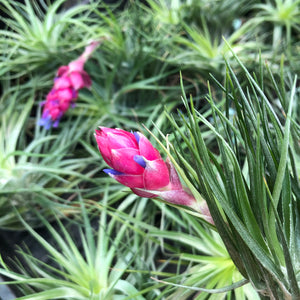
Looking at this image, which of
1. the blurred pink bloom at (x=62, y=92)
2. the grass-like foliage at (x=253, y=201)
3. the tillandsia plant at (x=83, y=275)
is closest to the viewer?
the grass-like foliage at (x=253, y=201)

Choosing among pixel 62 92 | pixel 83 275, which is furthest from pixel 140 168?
pixel 62 92

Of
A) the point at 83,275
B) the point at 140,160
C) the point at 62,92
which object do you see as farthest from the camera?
the point at 62,92

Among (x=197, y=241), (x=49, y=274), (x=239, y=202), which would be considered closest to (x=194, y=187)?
(x=239, y=202)

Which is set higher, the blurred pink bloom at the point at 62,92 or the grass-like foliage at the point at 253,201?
the blurred pink bloom at the point at 62,92

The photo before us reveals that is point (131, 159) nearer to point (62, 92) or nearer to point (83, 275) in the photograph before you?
point (83, 275)

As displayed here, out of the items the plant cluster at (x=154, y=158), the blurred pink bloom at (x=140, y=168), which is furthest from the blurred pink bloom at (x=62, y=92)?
the blurred pink bloom at (x=140, y=168)

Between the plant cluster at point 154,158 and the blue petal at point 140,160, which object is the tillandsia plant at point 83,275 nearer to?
the plant cluster at point 154,158

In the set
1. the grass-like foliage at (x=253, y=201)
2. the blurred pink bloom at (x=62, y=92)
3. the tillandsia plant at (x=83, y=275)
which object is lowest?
the tillandsia plant at (x=83, y=275)

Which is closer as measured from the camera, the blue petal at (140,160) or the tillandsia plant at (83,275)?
the blue petal at (140,160)
